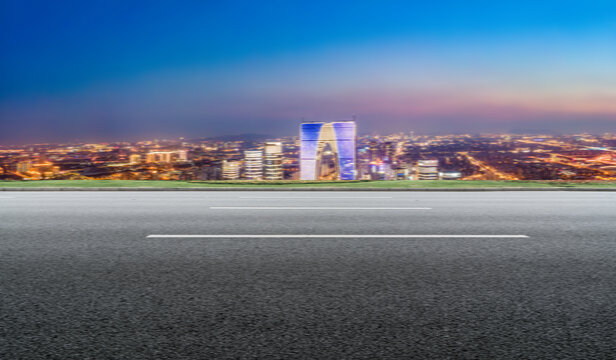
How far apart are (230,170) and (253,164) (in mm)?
2469

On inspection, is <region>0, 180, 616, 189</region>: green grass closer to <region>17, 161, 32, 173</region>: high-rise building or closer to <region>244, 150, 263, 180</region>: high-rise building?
<region>17, 161, 32, 173</region>: high-rise building

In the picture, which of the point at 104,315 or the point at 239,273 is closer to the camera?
the point at 104,315

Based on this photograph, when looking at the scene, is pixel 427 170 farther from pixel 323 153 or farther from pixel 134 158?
pixel 134 158

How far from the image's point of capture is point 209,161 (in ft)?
71.7

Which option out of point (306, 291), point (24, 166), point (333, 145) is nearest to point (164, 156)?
point (24, 166)

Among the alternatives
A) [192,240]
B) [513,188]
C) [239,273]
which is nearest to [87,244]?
[192,240]

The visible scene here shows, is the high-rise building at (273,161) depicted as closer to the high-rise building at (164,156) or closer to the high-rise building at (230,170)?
the high-rise building at (230,170)

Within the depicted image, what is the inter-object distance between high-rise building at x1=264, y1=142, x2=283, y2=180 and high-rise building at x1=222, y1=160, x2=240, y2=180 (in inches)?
57.1

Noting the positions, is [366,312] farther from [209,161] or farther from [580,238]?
[209,161]

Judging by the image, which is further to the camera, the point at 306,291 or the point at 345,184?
the point at 345,184

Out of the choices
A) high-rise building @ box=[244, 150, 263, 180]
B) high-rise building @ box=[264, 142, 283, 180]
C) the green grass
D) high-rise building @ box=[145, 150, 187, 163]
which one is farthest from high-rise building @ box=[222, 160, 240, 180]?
high-rise building @ box=[145, 150, 187, 163]

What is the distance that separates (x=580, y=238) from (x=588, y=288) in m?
3.07

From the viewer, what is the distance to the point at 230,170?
20.6 metres

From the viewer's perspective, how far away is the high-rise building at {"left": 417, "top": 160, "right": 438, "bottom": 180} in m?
19.1
